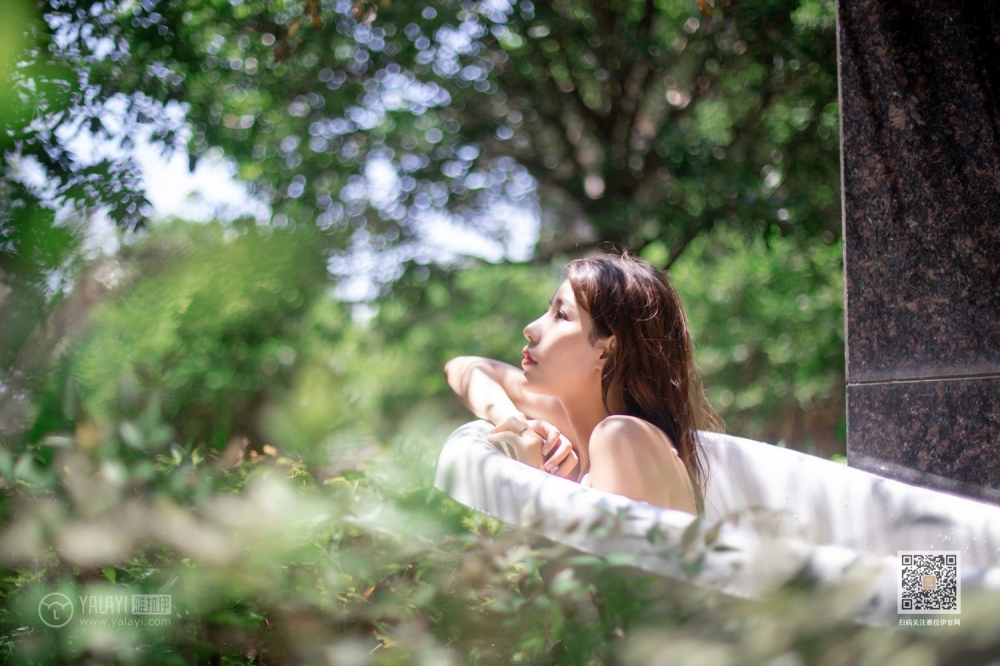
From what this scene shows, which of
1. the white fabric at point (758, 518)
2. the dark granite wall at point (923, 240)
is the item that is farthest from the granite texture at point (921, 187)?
the white fabric at point (758, 518)

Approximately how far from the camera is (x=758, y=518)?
2.95 ft

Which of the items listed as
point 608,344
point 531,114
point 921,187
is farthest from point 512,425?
point 531,114

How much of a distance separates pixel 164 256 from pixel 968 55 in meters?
2.08

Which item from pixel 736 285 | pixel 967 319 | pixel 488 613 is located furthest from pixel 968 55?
pixel 736 285

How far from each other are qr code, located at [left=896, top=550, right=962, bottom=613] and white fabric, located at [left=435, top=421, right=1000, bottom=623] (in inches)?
0.7

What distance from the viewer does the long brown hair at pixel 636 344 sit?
79.6 inches

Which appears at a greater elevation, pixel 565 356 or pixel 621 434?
pixel 565 356

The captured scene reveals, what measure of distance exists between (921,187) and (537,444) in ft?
3.90

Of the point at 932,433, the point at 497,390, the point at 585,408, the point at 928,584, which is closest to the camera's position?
the point at 928,584

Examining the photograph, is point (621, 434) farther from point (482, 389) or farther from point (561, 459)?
point (482, 389)

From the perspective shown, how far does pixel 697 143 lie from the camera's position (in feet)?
15.9

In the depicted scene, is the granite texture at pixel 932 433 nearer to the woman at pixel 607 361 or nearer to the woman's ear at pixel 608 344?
the woman at pixel 607 361

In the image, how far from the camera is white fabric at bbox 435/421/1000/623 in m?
0.89

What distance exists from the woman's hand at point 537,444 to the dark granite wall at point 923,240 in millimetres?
787
